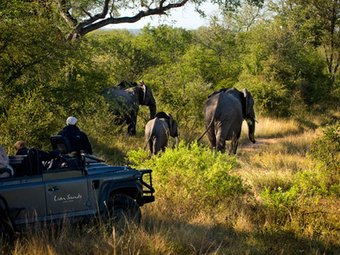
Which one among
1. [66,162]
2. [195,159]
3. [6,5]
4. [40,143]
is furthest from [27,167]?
[6,5]

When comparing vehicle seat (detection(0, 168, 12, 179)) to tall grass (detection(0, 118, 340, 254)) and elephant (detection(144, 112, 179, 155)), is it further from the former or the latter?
elephant (detection(144, 112, 179, 155))

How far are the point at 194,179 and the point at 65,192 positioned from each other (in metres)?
2.92

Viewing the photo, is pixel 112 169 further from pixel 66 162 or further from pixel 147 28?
pixel 147 28

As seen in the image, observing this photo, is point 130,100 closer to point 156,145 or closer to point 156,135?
point 156,135

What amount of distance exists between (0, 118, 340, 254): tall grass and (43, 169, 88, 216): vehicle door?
0.24m

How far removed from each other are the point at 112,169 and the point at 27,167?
46.1 inches

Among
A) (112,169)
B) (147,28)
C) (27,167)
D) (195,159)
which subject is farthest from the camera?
(147,28)

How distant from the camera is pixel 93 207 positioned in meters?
5.81

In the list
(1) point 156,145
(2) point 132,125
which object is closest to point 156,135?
(1) point 156,145

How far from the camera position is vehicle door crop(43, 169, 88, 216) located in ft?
Result: 17.9

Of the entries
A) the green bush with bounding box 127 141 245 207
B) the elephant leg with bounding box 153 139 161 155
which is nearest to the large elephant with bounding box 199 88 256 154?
the elephant leg with bounding box 153 139 161 155

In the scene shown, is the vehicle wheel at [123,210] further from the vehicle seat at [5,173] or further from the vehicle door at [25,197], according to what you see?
the vehicle seat at [5,173]

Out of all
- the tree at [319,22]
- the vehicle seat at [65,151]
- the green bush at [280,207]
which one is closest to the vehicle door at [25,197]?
the vehicle seat at [65,151]

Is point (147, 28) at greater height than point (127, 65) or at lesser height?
greater
